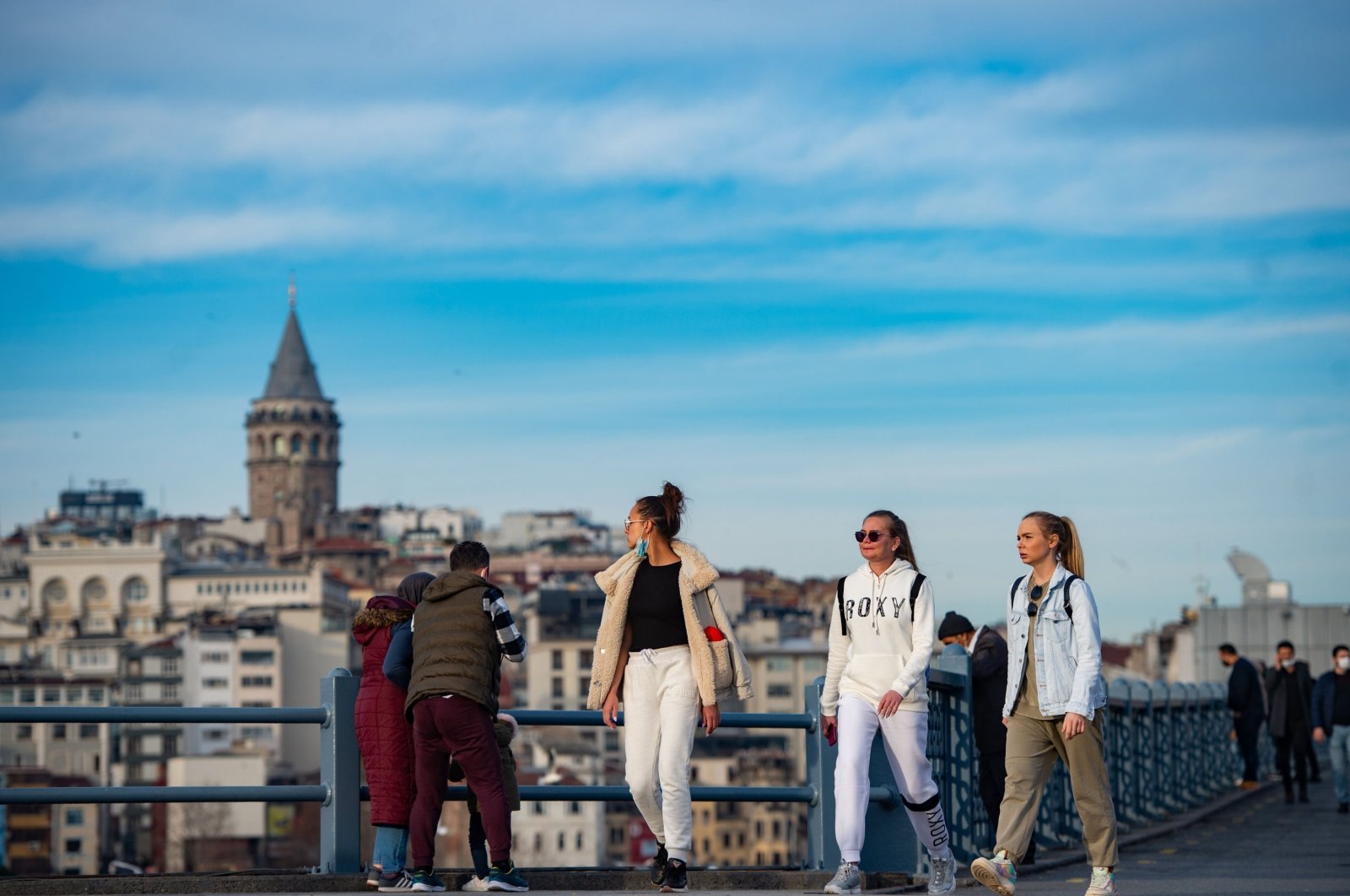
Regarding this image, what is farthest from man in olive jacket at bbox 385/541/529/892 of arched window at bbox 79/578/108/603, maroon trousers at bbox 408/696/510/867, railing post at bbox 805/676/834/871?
arched window at bbox 79/578/108/603

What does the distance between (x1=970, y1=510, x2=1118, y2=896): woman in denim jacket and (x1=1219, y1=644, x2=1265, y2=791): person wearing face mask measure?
12469 millimetres

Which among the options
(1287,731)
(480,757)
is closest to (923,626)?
(480,757)

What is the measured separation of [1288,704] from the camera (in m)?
19.4

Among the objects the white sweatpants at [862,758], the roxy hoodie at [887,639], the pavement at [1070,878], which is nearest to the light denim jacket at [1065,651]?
the roxy hoodie at [887,639]

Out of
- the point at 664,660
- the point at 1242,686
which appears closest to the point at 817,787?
the point at 664,660

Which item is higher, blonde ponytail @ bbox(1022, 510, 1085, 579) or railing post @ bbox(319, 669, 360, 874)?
blonde ponytail @ bbox(1022, 510, 1085, 579)

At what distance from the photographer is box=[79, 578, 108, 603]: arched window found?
196 metres

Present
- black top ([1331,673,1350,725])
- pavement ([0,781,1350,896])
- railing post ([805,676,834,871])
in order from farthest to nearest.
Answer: black top ([1331,673,1350,725]) < railing post ([805,676,834,871]) < pavement ([0,781,1350,896])

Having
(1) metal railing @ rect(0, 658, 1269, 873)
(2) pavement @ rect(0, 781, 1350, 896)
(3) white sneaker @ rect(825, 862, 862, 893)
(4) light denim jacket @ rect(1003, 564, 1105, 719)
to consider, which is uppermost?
(4) light denim jacket @ rect(1003, 564, 1105, 719)

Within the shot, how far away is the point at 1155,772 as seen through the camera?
18328 millimetres

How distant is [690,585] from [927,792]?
1380mm

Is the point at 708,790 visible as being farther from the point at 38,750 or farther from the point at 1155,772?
the point at 38,750

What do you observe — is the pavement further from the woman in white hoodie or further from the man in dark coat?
the woman in white hoodie

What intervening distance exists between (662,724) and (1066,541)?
73.8 inches
